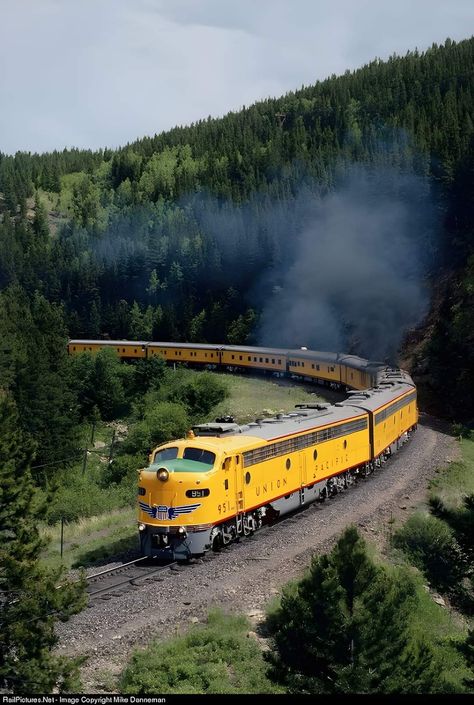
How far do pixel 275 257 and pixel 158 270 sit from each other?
28.2 metres

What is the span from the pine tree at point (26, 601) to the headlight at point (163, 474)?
4021mm

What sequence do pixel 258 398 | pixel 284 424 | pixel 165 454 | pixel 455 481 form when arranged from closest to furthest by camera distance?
pixel 165 454 → pixel 284 424 → pixel 455 481 → pixel 258 398

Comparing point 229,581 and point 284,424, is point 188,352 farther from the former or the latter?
point 229,581

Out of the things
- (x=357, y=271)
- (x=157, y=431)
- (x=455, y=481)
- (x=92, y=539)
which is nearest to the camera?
(x=92, y=539)

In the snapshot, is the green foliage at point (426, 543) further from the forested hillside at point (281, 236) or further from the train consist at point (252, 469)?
the forested hillside at point (281, 236)

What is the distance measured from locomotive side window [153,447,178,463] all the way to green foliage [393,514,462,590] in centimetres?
797

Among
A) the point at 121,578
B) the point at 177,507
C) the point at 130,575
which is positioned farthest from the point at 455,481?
the point at 121,578

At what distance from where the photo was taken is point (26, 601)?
14.5 m

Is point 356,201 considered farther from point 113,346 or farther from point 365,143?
point 113,346

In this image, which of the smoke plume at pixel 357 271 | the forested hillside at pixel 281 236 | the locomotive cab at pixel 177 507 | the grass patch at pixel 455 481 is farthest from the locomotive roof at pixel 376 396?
the smoke plume at pixel 357 271

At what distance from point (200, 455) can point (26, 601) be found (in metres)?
7.57

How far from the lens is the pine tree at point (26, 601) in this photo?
13164 millimetres

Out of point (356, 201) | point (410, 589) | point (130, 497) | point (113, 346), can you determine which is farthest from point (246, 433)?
point (356, 201)

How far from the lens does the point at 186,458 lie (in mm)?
21391
